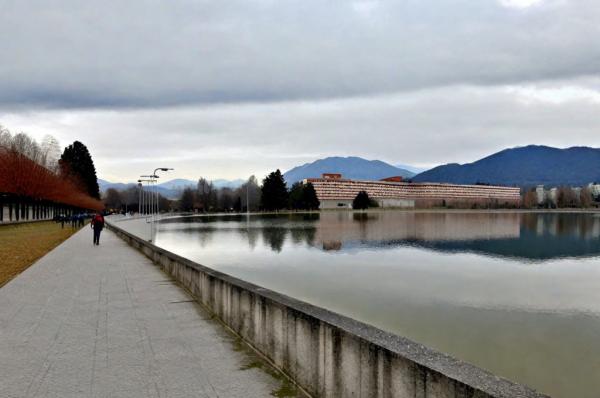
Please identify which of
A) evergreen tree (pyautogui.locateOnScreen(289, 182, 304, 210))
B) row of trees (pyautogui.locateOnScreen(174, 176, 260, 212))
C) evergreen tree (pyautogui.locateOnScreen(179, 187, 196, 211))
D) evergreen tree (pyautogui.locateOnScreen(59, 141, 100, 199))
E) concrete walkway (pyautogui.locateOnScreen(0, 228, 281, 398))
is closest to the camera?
concrete walkway (pyautogui.locateOnScreen(0, 228, 281, 398))

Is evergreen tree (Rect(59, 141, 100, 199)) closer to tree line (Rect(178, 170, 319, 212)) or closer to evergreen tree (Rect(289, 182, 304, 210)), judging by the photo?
tree line (Rect(178, 170, 319, 212))

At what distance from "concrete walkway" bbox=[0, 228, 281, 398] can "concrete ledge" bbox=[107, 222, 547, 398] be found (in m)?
0.38

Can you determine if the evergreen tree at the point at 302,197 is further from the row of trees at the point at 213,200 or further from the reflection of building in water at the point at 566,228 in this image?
the reflection of building in water at the point at 566,228

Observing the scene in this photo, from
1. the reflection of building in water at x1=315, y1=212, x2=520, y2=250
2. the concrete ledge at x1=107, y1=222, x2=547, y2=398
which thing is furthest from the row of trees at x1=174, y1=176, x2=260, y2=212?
the concrete ledge at x1=107, y1=222, x2=547, y2=398

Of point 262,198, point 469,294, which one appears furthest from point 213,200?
point 469,294

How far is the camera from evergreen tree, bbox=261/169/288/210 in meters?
140

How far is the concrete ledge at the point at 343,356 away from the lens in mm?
3309

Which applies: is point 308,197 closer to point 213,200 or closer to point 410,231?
point 213,200

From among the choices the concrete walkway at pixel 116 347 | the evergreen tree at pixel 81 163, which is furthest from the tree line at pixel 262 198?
the concrete walkway at pixel 116 347

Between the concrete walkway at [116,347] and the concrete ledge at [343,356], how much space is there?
383 millimetres

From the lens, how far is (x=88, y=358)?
20.1 feet

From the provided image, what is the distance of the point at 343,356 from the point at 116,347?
3785 millimetres

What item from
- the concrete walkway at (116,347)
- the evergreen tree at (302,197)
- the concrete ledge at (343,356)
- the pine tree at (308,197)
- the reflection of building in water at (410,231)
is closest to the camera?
the concrete ledge at (343,356)

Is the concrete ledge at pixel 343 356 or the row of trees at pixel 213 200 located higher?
the row of trees at pixel 213 200
